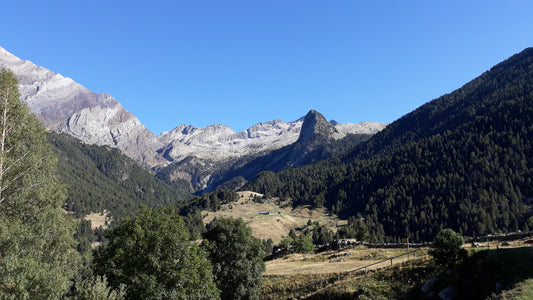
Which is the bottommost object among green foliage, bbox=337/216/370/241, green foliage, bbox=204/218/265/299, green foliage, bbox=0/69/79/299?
green foliage, bbox=337/216/370/241

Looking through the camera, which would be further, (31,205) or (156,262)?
(31,205)

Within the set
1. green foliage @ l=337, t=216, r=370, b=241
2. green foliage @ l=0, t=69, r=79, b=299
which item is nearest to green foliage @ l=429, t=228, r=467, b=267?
green foliage @ l=0, t=69, r=79, b=299

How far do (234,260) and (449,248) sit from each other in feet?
88.0

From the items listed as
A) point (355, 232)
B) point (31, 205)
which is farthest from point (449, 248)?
point (355, 232)

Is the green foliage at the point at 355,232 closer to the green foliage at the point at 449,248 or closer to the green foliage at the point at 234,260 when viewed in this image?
the green foliage at the point at 234,260

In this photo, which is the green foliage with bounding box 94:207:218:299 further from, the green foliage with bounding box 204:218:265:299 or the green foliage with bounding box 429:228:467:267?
the green foliage with bounding box 429:228:467:267

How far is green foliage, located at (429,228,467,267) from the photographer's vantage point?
28.6 meters

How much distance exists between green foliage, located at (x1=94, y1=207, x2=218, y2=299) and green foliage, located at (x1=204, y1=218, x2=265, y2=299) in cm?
884

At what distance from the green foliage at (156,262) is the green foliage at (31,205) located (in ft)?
14.5

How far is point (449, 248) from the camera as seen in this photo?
28812 mm

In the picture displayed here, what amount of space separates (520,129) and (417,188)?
7191cm

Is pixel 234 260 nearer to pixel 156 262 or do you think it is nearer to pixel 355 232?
pixel 156 262

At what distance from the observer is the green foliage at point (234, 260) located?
133 ft

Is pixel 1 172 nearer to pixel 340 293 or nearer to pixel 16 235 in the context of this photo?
pixel 16 235
